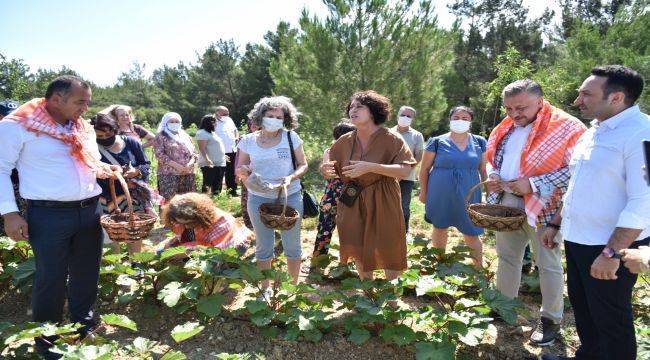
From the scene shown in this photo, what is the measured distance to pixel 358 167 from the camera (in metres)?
2.83

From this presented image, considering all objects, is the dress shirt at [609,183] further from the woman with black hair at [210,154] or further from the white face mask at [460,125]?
the woman with black hair at [210,154]

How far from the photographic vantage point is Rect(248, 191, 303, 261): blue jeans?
326 cm

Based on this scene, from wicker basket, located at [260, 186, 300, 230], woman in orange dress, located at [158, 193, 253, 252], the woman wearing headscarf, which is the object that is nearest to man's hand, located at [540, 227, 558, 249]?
wicker basket, located at [260, 186, 300, 230]

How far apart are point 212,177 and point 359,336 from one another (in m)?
5.04

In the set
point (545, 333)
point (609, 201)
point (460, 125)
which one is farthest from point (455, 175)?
point (609, 201)

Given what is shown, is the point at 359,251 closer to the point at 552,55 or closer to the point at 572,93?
the point at 572,93

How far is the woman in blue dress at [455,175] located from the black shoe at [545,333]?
3.25ft

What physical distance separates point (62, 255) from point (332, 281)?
2158 millimetres

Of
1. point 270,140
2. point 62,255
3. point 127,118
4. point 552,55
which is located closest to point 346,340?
point 270,140

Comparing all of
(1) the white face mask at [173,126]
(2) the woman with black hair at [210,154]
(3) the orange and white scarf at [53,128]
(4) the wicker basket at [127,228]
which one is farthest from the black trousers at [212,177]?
(3) the orange and white scarf at [53,128]

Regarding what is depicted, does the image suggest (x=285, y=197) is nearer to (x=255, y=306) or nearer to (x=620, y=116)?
(x=255, y=306)

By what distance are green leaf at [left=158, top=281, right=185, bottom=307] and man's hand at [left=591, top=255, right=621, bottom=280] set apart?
2.28 meters

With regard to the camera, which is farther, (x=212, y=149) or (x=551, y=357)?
(x=212, y=149)

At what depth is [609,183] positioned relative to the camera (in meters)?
1.99
